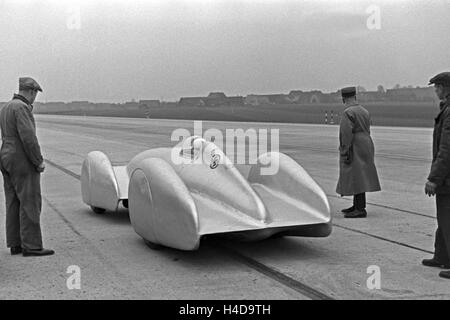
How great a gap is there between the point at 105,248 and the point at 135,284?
1531 mm

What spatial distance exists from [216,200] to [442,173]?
7.81ft

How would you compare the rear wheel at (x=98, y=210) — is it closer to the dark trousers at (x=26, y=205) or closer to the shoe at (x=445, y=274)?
the dark trousers at (x=26, y=205)

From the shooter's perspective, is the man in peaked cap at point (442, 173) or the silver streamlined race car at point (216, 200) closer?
the man in peaked cap at point (442, 173)

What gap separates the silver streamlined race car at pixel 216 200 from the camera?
5.97m

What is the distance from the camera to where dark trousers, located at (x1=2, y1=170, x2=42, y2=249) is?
6359 millimetres

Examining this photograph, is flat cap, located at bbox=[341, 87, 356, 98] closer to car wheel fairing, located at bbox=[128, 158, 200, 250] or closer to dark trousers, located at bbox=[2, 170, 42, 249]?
car wheel fairing, located at bbox=[128, 158, 200, 250]

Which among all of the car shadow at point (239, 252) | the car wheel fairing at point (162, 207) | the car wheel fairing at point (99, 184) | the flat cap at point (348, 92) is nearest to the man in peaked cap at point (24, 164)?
the car wheel fairing at point (162, 207)

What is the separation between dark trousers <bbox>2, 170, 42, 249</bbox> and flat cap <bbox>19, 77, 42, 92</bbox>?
0.93m

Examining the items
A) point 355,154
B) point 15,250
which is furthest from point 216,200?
point 355,154

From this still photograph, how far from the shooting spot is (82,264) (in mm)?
5977

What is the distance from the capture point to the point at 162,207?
20.2ft

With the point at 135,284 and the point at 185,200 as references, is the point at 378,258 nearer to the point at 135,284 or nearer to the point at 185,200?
the point at 185,200

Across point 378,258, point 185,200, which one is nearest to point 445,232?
point 378,258

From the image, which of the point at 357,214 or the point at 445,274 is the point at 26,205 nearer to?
the point at 445,274
